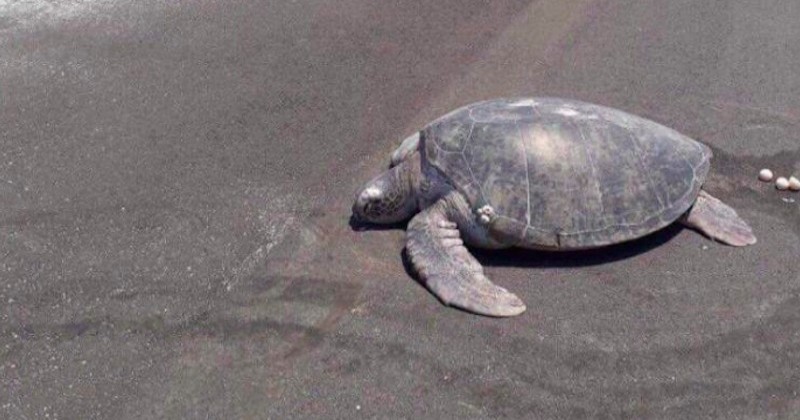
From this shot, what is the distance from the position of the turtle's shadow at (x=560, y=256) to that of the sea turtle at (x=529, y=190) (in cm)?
10

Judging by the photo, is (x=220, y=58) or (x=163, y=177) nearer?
(x=163, y=177)

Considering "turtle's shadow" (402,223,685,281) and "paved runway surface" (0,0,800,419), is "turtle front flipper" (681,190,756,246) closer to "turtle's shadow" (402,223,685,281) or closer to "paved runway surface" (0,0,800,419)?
"paved runway surface" (0,0,800,419)

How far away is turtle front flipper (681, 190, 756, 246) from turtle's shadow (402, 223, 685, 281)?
0.28m

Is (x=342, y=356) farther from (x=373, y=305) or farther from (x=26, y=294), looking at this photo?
(x=26, y=294)

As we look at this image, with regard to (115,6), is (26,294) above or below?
below

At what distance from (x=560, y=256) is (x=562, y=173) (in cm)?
55

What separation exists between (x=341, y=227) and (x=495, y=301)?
120cm

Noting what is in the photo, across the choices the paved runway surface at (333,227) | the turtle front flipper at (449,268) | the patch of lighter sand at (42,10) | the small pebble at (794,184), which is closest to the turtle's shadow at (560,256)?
the paved runway surface at (333,227)

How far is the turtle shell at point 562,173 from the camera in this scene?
403 centimetres

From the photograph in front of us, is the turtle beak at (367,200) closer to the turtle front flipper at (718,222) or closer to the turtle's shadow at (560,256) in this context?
the turtle's shadow at (560,256)

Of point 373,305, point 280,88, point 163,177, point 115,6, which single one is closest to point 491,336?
point 373,305

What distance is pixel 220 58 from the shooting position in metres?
6.02

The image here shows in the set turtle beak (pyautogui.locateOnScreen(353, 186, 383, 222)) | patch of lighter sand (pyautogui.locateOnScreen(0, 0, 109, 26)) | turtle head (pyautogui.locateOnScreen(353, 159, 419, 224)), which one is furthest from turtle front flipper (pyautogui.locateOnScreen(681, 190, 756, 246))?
patch of lighter sand (pyautogui.locateOnScreen(0, 0, 109, 26))

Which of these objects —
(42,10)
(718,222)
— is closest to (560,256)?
(718,222)
